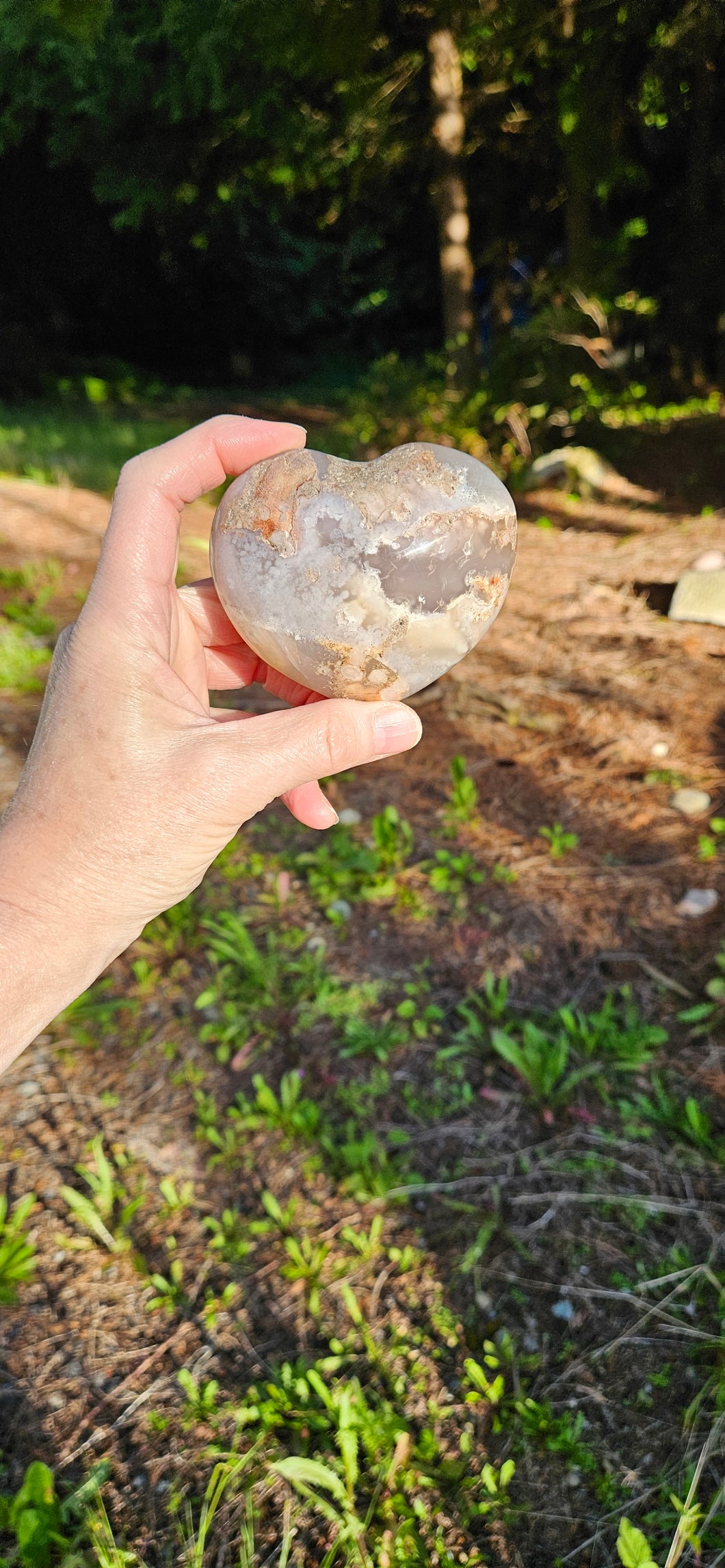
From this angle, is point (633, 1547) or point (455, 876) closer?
Result: point (633, 1547)

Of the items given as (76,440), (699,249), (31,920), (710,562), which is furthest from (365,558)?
(76,440)

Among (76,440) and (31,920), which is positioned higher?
Answer: (76,440)

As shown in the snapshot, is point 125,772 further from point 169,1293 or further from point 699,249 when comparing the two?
point 699,249

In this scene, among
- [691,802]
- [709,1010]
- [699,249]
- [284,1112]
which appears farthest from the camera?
[699,249]

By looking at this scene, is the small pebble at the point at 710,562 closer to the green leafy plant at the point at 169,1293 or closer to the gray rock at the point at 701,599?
the gray rock at the point at 701,599

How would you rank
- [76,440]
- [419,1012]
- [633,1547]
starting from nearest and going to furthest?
[633,1547], [419,1012], [76,440]

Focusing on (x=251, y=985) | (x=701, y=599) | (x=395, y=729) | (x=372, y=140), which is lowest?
(x=251, y=985)
